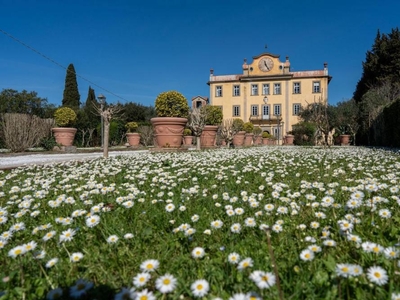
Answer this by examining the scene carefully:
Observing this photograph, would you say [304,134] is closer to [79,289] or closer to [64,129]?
[64,129]

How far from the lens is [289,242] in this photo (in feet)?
5.06

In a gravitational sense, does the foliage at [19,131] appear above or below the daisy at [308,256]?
above

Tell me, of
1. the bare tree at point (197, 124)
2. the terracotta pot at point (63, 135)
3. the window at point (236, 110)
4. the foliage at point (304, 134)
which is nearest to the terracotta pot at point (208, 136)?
the bare tree at point (197, 124)

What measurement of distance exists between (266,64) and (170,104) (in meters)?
32.0

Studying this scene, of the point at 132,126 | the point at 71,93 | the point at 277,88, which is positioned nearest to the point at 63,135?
the point at 132,126

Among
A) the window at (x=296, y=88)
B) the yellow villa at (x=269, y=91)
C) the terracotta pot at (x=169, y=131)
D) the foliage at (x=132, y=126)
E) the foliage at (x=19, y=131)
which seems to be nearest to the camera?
the terracotta pot at (x=169, y=131)

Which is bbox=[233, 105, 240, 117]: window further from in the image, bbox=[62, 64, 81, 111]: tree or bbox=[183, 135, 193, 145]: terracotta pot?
bbox=[183, 135, 193, 145]: terracotta pot

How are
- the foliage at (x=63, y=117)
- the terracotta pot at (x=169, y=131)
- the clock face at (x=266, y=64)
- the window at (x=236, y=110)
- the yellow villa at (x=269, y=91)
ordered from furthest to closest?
1. the window at (x=236, y=110)
2. the clock face at (x=266, y=64)
3. the yellow villa at (x=269, y=91)
4. the foliage at (x=63, y=117)
5. the terracotta pot at (x=169, y=131)

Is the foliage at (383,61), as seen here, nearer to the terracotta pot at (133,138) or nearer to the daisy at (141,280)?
the terracotta pot at (133,138)

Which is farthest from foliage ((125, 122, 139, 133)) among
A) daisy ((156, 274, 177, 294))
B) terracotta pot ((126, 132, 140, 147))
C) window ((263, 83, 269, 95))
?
window ((263, 83, 269, 95))

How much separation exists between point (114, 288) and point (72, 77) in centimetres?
3912

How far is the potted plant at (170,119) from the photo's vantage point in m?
10.1

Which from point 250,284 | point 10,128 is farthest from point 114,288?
point 10,128

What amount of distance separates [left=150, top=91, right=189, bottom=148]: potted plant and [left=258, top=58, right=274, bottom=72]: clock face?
31.3 m
